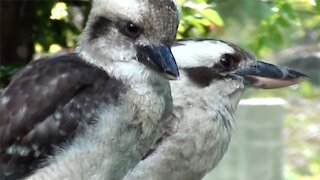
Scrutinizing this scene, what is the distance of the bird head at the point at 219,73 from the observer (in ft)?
12.2

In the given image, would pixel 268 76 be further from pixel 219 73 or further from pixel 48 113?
pixel 48 113

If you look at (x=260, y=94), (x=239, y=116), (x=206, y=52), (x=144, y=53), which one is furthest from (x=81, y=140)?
(x=260, y=94)

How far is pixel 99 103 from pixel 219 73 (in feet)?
2.82

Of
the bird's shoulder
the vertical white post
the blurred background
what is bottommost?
the vertical white post

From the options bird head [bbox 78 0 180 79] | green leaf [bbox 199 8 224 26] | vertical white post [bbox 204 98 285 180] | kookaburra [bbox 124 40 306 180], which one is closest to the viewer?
bird head [bbox 78 0 180 79]

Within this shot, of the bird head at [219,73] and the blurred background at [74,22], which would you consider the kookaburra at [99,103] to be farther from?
the blurred background at [74,22]

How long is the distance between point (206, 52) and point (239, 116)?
2.30 meters

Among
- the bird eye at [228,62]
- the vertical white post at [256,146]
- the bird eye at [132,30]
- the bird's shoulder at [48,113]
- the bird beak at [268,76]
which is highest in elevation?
the bird eye at [132,30]

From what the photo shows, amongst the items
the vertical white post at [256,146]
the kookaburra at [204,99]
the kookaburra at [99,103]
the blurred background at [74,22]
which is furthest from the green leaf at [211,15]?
the kookaburra at [99,103]

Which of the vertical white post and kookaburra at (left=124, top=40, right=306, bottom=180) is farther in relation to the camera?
the vertical white post

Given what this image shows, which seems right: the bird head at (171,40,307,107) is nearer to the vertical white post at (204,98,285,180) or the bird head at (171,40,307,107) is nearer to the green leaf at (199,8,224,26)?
the green leaf at (199,8,224,26)

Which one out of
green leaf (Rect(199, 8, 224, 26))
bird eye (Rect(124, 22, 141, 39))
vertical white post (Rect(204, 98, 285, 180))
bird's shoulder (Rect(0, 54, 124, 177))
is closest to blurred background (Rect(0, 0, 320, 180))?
green leaf (Rect(199, 8, 224, 26))

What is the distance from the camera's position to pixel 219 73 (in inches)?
147

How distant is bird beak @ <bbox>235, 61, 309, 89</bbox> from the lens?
147 inches
